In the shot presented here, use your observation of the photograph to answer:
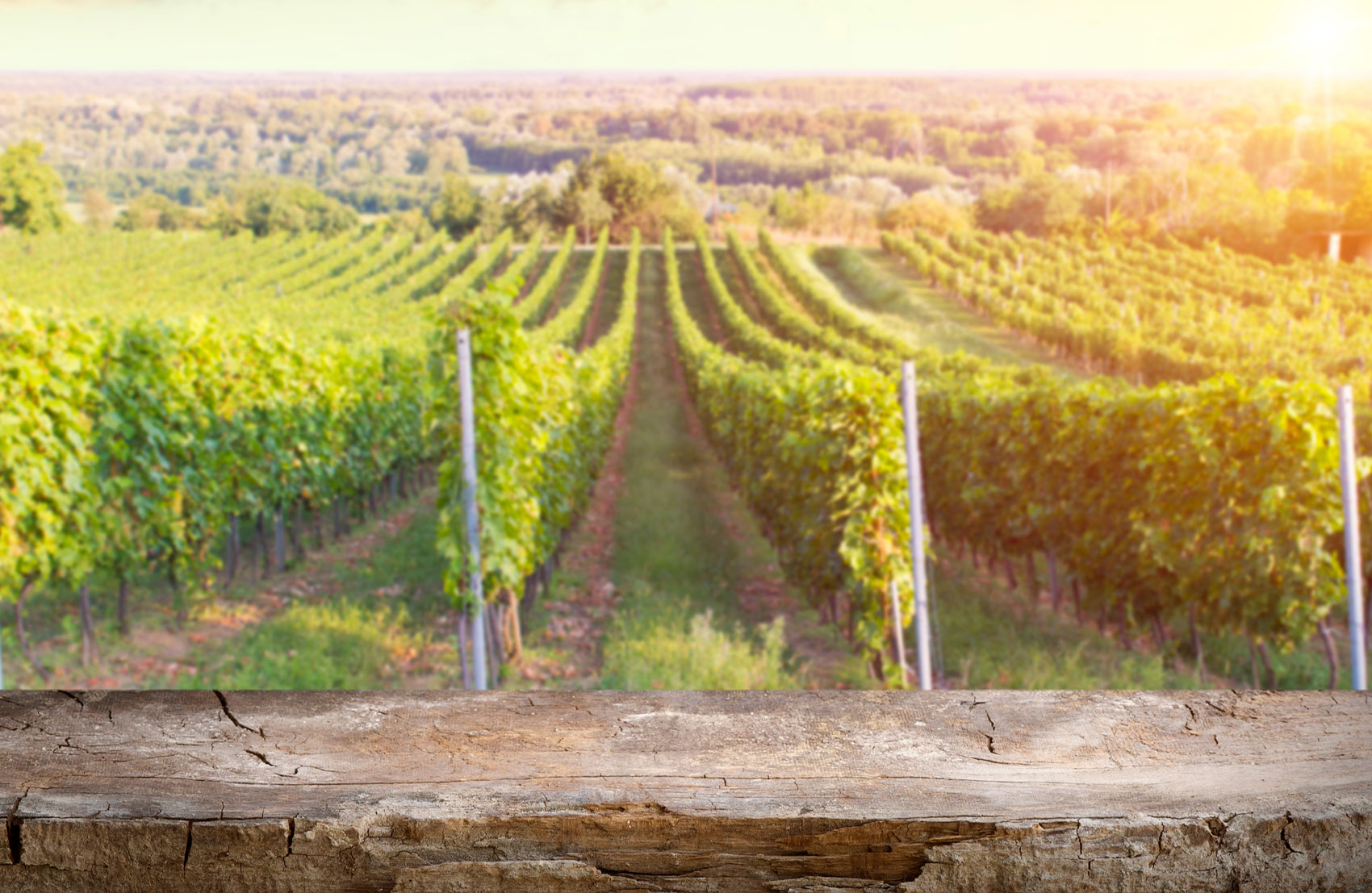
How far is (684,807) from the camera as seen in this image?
0.89 metres

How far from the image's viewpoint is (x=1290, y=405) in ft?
22.1

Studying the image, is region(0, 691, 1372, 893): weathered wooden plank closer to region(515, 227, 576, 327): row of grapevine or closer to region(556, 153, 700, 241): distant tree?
region(515, 227, 576, 327): row of grapevine

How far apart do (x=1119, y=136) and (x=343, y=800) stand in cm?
8405

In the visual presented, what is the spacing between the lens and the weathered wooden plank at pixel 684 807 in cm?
88

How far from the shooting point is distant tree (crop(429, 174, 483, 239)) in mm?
72875

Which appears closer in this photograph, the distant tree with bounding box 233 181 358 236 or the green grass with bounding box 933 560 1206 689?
the green grass with bounding box 933 560 1206 689

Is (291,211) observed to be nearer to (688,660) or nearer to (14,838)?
(688,660)

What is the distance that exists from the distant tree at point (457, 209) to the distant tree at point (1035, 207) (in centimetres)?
3644

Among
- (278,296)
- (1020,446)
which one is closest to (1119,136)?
(278,296)

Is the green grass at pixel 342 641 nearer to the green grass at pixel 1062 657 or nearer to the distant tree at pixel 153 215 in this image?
the green grass at pixel 1062 657

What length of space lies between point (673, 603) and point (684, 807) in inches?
323

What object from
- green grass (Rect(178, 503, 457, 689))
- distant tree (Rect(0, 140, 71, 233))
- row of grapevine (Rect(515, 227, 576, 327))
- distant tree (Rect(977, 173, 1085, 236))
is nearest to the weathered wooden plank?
green grass (Rect(178, 503, 457, 689))

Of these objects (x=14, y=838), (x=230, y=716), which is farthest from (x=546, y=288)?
(x=14, y=838)

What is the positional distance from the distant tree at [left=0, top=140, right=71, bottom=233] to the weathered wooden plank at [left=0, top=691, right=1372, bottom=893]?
8344 cm
